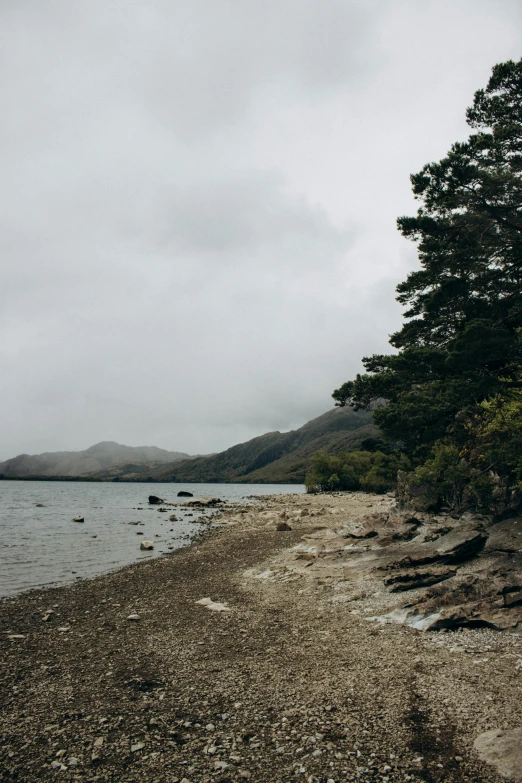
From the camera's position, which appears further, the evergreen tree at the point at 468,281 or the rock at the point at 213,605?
the evergreen tree at the point at 468,281

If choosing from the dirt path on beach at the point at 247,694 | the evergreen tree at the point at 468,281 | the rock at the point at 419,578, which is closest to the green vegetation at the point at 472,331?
the evergreen tree at the point at 468,281

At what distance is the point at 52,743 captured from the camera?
6.72m

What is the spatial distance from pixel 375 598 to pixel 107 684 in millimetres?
8715

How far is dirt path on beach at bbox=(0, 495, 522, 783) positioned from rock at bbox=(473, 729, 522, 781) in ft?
0.51

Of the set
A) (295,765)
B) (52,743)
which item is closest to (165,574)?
(52,743)

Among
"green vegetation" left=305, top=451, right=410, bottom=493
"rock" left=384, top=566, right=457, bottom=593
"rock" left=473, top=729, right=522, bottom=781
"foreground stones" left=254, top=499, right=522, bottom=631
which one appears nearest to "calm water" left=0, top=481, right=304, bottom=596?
"foreground stones" left=254, top=499, right=522, bottom=631

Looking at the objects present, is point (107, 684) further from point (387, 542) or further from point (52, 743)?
point (387, 542)

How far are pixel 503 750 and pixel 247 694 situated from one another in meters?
4.29

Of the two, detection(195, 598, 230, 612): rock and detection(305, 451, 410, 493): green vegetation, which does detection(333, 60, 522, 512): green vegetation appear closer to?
detection(195, 598, 230, 612): rock

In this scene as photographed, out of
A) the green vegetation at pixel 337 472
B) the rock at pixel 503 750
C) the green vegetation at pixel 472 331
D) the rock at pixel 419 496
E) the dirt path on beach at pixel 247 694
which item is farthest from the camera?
the green vegetation at pixel 337 472

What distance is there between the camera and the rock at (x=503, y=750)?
222 inches

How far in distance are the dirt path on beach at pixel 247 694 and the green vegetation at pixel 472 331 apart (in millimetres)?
11759

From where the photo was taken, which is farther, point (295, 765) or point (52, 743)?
point (52, 743)

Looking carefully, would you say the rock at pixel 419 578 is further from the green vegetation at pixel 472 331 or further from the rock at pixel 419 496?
the rock at pixel 419 496
